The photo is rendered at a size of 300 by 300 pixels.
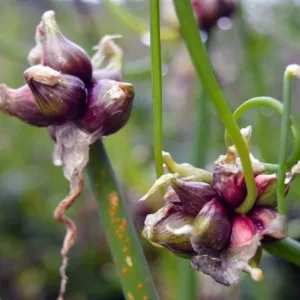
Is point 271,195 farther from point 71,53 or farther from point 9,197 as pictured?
point 9,197

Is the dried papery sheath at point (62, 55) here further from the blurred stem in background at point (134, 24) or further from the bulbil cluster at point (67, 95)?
the blurred stem in background at point (134, 24)

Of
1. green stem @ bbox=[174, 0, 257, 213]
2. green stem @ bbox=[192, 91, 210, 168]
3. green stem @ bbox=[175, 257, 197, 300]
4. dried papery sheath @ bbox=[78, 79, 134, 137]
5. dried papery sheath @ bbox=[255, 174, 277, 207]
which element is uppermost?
green stem @ bbox=[174, 0, 257, 213]

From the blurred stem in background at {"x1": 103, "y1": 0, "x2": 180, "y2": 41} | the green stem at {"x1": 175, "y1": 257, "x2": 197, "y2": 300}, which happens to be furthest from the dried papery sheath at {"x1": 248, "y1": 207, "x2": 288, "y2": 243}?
the blurred stem in background at {"x1": 103, "y1": 0, "x2": 180, "y2": 41}

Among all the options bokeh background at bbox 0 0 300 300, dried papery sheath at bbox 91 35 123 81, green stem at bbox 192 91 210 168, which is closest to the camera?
dried papery sheath at bbox 91 35 123 81

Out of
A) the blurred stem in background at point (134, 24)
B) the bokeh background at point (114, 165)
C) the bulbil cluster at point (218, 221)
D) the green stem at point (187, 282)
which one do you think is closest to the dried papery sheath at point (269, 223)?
the bulbil cluster at point (218, 221)

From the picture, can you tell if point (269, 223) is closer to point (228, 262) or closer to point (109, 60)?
point (228, 262)

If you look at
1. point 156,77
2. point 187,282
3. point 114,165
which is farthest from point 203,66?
point 114,165

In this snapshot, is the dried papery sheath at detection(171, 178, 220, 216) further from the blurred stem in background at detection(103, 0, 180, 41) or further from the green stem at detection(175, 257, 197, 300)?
the blurred stem in background at detection(103, 0, 180, 41)

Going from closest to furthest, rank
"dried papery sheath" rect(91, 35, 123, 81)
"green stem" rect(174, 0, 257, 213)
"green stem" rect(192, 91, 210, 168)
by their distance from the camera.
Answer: "green stem" rect(174, 0, 257, 213), "dried papery sheath" rect(91, 35, 123, 81), "green stem" rect(192, 91, 210, 168)
